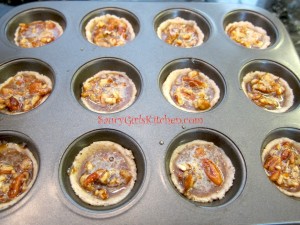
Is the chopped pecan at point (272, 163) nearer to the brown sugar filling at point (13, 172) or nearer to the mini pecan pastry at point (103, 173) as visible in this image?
the mini pecan pastry at point (103, 173)

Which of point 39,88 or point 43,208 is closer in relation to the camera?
point 43,208

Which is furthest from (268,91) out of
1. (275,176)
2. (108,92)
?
(108,92)

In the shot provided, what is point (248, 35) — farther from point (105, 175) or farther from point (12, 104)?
point (12, 104)

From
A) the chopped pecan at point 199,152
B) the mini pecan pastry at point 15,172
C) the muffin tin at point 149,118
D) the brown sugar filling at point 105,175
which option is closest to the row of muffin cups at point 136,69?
the muffin tin at point 149,118

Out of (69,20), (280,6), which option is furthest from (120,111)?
(280,6)

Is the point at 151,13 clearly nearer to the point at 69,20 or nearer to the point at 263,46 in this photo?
the point at 69,20

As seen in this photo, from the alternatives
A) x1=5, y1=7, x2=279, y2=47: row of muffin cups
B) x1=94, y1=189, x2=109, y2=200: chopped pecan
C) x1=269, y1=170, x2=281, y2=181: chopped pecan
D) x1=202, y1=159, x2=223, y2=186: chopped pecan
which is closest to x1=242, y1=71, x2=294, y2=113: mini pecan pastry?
x1=5, y1=7, x2=279, y2=47: row of muffin cups
